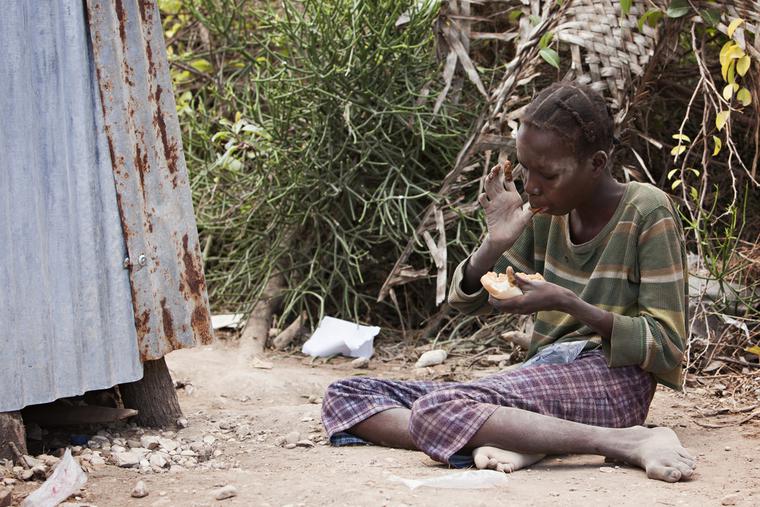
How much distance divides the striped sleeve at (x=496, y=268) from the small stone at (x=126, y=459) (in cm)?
107

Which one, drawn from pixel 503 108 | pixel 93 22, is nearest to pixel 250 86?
pixel 503 108

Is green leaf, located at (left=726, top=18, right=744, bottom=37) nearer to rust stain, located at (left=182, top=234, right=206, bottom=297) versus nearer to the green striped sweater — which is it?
the green striped sweater

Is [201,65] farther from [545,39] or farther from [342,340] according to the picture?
[545,39]

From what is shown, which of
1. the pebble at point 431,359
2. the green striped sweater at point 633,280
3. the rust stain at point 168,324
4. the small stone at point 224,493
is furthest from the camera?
the pebble at point 431,359

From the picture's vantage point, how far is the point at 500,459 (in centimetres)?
255

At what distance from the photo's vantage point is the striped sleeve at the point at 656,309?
261 centimetres

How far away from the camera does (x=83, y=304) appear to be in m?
2.85

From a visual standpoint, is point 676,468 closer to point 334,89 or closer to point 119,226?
point 119,226

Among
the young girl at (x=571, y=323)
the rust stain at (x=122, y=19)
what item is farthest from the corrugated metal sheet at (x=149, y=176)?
the young girl at (x=571, y=323)

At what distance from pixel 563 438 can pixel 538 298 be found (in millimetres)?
398

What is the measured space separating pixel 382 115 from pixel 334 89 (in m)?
0.30

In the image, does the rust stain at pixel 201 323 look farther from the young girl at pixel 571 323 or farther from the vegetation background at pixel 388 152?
the vegetation background at pixel 388 152

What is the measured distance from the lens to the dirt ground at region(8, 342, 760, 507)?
7.47 feet

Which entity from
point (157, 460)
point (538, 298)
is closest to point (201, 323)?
point (157, 460)
